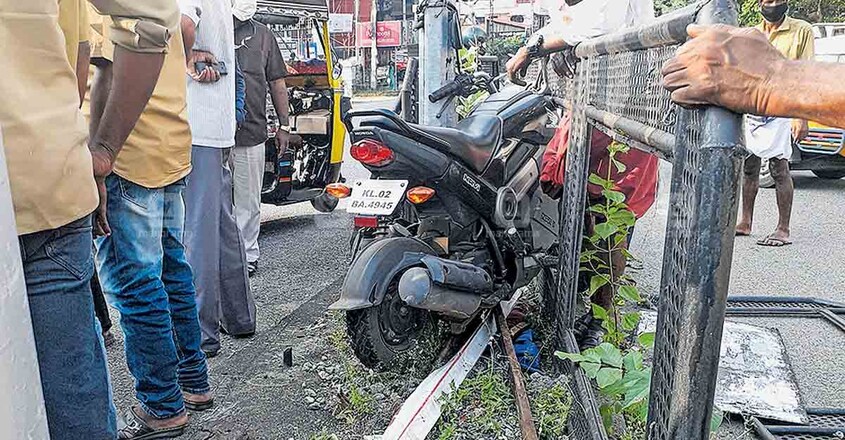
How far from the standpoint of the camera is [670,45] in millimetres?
1835

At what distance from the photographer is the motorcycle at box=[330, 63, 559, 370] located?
326 centimetres

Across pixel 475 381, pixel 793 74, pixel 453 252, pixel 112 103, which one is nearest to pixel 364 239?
pixel 453 252

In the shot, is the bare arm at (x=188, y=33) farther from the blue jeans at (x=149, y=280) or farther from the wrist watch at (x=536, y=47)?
the wrist watch at (x=536, y=47)

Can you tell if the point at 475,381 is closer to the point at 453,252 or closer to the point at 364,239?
the point at 453,252

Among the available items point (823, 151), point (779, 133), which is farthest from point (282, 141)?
point (823, 151)

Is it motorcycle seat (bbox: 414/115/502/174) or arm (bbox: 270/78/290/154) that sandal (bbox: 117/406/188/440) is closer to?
motorcycle seat (bbox: 414/115/502/174)

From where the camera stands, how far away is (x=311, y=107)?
729cm

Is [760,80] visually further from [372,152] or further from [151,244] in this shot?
[151,244]

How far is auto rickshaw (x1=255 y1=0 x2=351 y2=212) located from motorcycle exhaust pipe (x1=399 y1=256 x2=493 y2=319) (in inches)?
147

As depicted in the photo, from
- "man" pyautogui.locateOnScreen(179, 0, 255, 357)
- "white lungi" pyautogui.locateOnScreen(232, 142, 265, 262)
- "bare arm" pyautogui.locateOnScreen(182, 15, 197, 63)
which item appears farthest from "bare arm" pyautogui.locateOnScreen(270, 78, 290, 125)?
"bare arm" pyautogui.locateOnScreen(182, 15, 197, 63)

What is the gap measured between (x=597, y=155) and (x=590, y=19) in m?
0.80

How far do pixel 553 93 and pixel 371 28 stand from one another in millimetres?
33299

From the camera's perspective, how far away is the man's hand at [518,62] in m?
4.41

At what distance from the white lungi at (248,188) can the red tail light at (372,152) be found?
234cm
